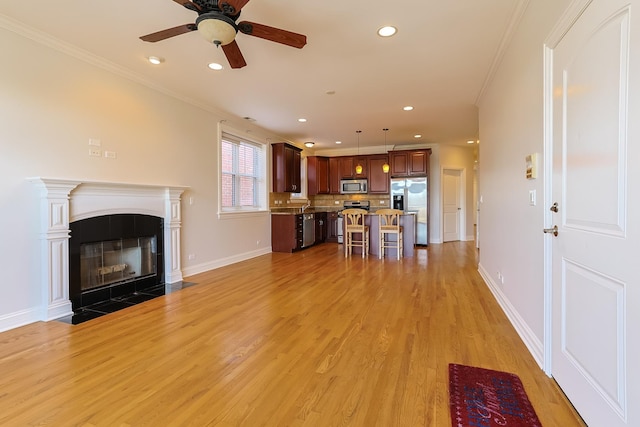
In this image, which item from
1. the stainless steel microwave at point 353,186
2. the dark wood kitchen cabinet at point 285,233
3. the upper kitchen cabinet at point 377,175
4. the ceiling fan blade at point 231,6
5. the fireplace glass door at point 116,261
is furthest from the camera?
the stainless steel microwave at point 353,186

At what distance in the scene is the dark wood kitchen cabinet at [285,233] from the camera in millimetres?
6805

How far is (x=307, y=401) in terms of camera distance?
1716mm

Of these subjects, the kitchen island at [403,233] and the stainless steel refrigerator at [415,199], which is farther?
the stainless steel refrigerator at [415,199]

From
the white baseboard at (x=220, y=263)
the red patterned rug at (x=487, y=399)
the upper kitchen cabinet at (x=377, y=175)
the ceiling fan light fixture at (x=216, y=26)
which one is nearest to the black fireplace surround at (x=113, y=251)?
the white baseboard at (x=220, y=263)

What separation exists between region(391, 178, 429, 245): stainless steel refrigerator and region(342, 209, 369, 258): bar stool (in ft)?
6.25

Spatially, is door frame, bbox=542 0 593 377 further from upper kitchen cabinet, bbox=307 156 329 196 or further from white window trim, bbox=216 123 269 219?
upper kitchen cabinet, bbox=307 156 329 196

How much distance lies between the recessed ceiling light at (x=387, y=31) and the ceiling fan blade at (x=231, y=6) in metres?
1.35

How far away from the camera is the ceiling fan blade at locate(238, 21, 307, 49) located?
2.29 meters

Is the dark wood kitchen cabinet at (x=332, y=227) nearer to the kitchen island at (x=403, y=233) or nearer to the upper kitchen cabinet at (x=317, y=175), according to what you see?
the upper kitchen cabinet at (x=317, y=175)

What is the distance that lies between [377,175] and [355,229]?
2647mm

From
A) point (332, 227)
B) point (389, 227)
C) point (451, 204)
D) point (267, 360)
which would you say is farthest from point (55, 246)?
point (451, 204)

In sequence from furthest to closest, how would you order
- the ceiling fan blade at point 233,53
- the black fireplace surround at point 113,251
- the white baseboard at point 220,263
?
the white baseboard at point 220,263 → the black fireplace surround at point 113,251 → the ceiling fan blade at point 233,53

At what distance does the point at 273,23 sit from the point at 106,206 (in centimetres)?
273

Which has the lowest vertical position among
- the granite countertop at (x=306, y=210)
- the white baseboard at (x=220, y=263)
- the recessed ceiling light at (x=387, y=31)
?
the white baseboard at (x=220, y=263)
